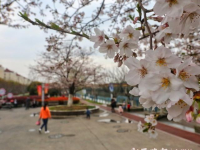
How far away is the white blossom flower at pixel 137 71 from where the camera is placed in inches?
35.6

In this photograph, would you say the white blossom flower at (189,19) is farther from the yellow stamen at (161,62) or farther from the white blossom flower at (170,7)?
A: the yellow stamen at (161,62)

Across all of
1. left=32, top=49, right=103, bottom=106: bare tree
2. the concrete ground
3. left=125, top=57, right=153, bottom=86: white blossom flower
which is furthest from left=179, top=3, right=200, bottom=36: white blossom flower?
left=32, top=49, right=103, bottom=106: bare tree

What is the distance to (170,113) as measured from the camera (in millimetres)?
938

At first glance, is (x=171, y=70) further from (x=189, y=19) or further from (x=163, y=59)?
(x=189, y=19)

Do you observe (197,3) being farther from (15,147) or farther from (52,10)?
(15,147)

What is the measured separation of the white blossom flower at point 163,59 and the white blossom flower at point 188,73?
0.03 metres

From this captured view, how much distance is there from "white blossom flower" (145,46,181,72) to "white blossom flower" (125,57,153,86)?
39mm

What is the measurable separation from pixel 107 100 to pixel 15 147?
20762 mm

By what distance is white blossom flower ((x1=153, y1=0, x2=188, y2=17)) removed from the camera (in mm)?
771

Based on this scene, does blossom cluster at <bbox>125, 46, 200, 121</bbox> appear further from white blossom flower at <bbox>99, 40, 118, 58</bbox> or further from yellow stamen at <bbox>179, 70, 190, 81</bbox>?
white blossom flower at <bbox>99, 40, 118, 58</bbox>

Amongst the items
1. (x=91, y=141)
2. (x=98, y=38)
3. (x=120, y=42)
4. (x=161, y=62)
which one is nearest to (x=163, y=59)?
(x=161, y=62)

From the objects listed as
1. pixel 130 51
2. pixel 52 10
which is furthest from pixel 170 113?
pixel 52 10

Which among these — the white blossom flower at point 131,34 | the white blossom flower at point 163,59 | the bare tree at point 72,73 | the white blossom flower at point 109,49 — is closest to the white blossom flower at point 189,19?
the white blossom flower at point 163,59

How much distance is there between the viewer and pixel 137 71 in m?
0.95
